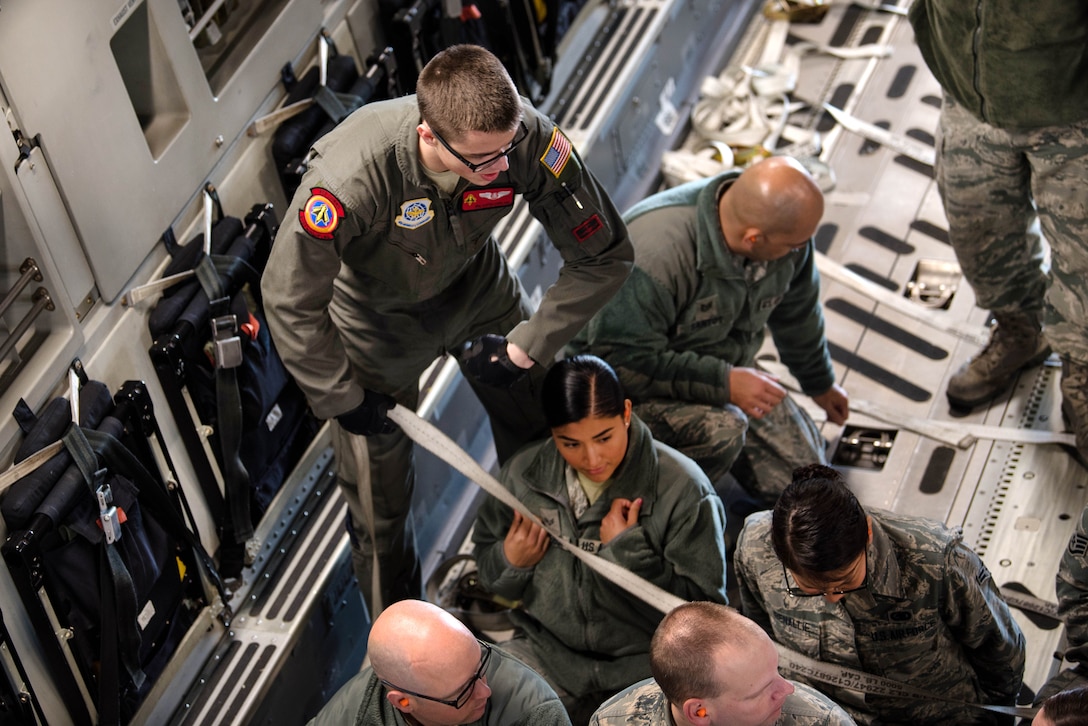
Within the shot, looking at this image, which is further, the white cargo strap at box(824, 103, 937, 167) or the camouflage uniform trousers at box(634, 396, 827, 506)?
the white cargo strap at box(824, 103, 937, 167)

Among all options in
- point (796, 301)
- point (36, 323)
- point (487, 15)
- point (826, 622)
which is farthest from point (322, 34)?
point (826, 622)

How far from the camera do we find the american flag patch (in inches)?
128

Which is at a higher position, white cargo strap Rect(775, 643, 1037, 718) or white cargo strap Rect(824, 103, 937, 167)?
white cargo strap Rect(824, 103, 937, 167)

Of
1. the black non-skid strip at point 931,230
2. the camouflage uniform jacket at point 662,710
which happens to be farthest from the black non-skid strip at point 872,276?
the camouflage uniform jacket at point 662,710

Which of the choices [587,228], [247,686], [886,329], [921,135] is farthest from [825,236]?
[247,686]

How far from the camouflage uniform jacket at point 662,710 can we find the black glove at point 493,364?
99 centimetres

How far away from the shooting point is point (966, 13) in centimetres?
371

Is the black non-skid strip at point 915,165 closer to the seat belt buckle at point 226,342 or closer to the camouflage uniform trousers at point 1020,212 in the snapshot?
the camouflage uniform trousers at point 1020,212

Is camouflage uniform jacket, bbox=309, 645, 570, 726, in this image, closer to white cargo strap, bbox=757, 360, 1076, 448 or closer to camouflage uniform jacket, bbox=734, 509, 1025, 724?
camouflage uniform jacket, bbox=734, 509, 1025, 724

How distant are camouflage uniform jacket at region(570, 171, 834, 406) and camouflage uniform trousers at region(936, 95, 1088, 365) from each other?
0.57 m

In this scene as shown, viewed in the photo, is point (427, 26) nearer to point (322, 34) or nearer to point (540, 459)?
point (322, 34)

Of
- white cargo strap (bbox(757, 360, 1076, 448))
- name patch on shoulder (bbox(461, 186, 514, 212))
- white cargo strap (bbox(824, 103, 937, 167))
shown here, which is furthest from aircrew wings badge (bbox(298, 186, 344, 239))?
white cargo strap (bbox(824, 103, 937, 167))

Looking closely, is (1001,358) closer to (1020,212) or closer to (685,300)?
(1020,212)

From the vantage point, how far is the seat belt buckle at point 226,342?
358cm
